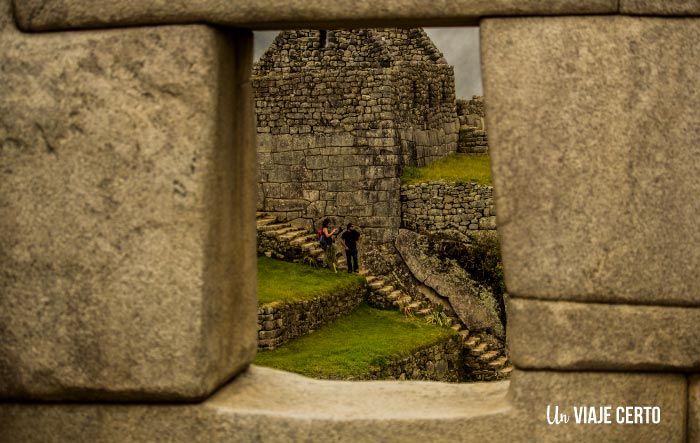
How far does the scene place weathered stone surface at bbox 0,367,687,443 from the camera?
3369 millimetres

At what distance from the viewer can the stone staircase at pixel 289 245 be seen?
20.1 metres

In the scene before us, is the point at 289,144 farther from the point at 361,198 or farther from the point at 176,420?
the point at 176,420

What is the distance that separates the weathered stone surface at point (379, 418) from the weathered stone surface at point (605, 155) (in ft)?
1.03

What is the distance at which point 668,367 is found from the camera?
11.0 feet

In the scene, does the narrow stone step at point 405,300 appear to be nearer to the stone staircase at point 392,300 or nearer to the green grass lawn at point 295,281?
the stone staircase at point 392,300

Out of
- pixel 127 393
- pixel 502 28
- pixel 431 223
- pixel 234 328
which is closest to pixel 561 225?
pixel 502 28

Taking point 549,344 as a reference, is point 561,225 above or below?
above

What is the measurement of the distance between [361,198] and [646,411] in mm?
18314

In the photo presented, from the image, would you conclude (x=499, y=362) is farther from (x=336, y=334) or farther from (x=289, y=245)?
(x=289, y=245)

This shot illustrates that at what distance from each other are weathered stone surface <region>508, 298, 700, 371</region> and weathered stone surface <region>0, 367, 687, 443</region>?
6 cm

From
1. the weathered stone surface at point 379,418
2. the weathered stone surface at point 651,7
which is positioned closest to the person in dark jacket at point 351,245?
the weathered stone surface at point 379,418

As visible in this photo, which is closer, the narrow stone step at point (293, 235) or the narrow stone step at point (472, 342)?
the narrow stone step at point (472, 342)

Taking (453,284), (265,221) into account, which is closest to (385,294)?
(453,284)

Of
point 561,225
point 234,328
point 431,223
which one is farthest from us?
point 431,223
